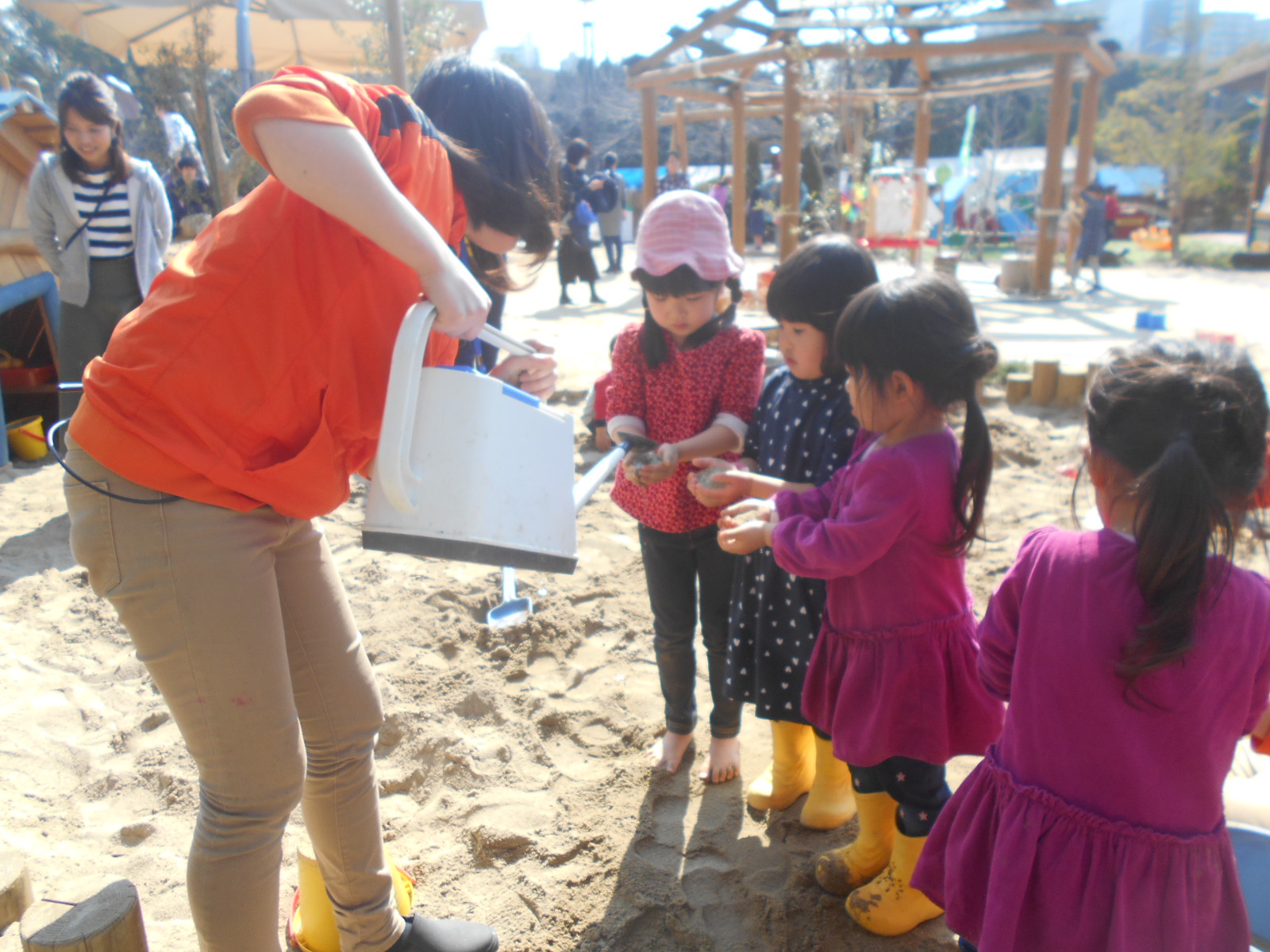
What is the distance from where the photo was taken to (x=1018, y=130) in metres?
27.2

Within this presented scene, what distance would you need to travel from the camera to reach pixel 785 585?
1745 mm

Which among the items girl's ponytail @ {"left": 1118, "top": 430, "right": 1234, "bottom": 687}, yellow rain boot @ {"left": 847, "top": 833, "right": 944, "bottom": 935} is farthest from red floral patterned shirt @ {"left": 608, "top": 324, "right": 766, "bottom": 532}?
girl's ponytail @ {"left": 1118, "top": 430, "right": 1234, "bottom": 687}

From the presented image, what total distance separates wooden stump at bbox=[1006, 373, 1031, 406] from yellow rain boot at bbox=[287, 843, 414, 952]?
4.47 m

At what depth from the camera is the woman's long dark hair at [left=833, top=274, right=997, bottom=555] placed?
55.0 inches

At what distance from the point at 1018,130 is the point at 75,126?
29.3 meters

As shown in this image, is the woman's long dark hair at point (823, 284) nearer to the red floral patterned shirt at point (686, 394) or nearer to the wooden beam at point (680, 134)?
the red floral patterned shirt at point (686, 394)

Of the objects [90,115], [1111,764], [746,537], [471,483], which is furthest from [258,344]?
[90,115]

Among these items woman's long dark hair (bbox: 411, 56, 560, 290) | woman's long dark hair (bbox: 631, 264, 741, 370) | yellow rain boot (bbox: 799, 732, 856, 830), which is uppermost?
woman's long dark hair (bbox: 411, 56, 560, 290)

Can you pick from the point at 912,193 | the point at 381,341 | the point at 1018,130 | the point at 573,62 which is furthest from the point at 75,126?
the point at 573,62

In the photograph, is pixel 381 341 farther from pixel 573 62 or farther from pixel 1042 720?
pixel 573 62

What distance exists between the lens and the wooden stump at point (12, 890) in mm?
1545

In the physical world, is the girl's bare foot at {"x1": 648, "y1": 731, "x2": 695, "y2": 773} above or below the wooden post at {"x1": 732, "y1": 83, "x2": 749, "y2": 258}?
below

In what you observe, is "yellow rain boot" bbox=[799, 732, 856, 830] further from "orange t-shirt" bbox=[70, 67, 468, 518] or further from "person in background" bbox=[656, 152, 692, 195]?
"person in background" bbox=[656, 152, 692, 195]

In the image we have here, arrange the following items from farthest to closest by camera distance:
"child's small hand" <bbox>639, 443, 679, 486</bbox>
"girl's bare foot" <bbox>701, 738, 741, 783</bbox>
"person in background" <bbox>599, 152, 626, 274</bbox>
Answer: "person in background" <bbox>599, 152, 626, 274</bbox>
"girl's bare foot" <bbox>701, 738, 741, 783</bbox>
"child's small hand" <bbox>639, 443, 679, 486</bbox>
